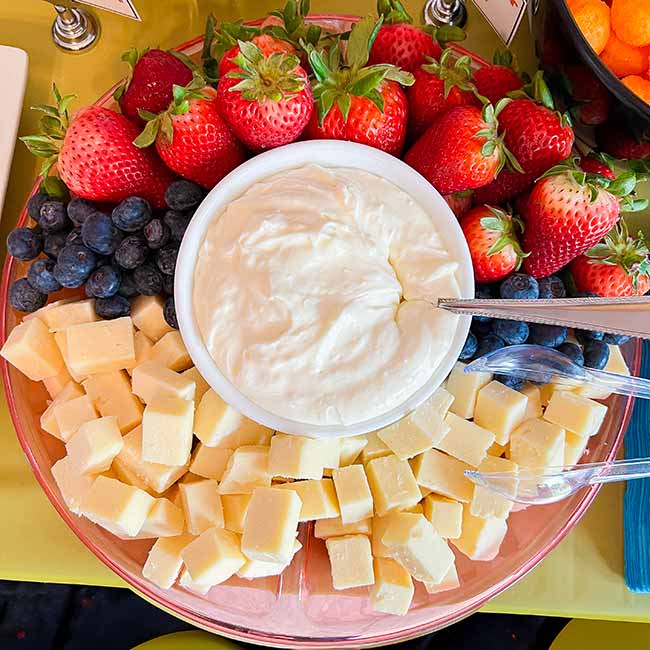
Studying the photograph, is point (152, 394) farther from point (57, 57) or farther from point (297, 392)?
point (57, 57)

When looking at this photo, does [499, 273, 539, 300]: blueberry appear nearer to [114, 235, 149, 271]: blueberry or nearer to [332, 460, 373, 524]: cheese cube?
[332, 460, 373, 524]: cheese cube

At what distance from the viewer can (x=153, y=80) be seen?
944 mm

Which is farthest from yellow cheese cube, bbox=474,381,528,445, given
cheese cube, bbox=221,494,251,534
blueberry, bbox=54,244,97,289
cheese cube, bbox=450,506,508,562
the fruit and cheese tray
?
blueberry, bbox=54,244,97,289

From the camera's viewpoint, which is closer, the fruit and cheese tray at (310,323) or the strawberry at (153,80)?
the fruit and cheese tray at (310,323)

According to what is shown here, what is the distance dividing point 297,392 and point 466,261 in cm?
27

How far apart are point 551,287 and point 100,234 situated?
612mm

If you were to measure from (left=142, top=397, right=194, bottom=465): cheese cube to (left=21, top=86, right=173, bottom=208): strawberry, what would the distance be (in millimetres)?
297

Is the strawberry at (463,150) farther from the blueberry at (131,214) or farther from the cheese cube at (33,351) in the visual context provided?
the cheese cube at (33,351)

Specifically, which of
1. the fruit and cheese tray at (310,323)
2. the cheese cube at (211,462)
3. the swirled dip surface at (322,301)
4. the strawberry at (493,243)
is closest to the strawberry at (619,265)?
the fruit and cheese tray at (310,323)

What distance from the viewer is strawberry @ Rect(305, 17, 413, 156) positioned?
864 mm

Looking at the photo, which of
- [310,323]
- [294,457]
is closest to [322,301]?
[310,323]

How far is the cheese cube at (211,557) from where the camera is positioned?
0.85m

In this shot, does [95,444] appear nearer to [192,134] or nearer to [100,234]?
[100,234]

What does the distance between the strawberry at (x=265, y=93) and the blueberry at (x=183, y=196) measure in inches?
4.4
